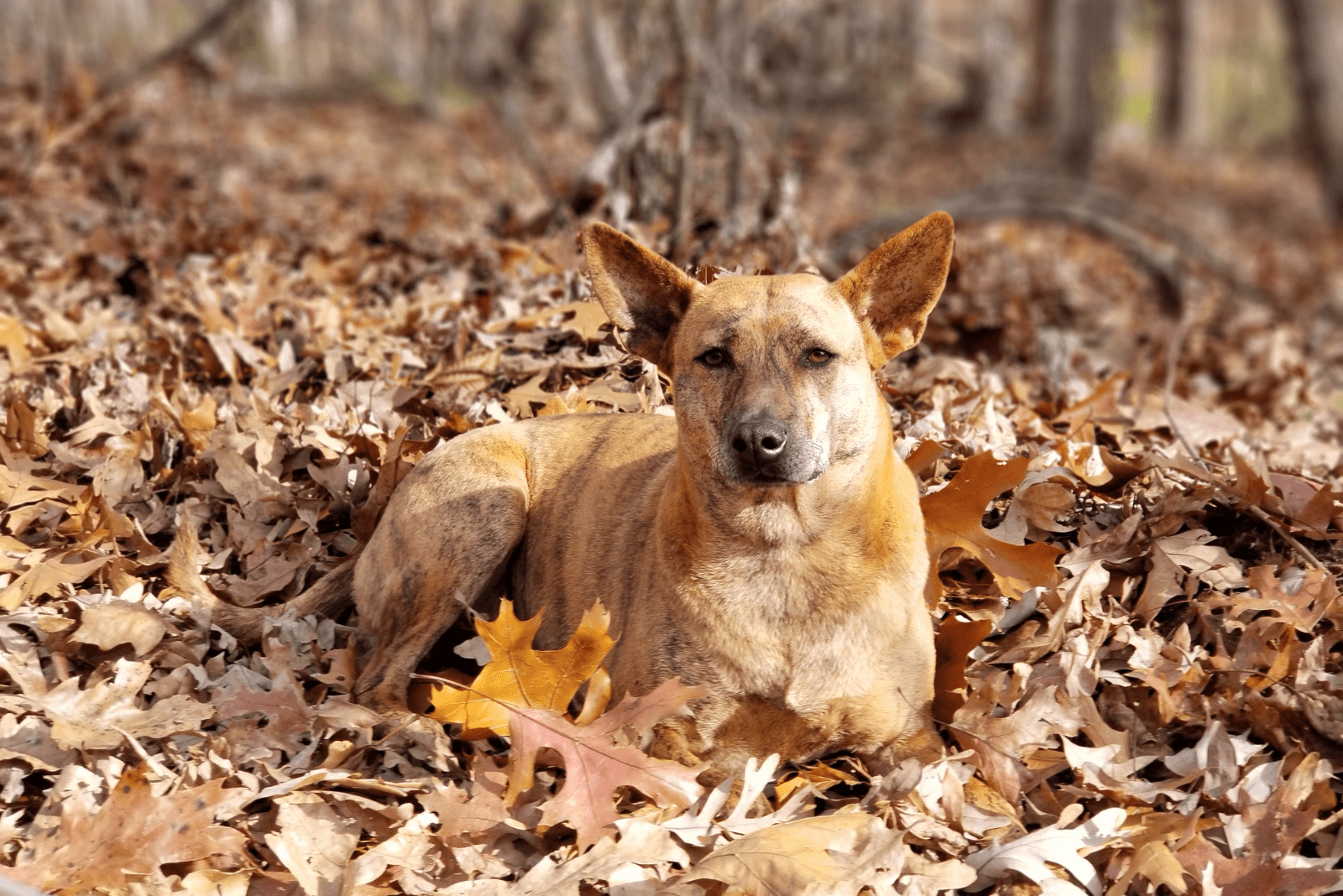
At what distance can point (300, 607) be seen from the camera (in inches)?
164

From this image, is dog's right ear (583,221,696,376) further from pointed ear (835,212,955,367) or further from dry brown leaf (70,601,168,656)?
dry brown leaf (70,601,168,656)

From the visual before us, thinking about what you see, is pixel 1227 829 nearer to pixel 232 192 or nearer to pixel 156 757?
pixel 156 757

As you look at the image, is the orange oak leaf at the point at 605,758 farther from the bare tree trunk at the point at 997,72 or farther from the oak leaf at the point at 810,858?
the bare tree trunk at the point at 997,72

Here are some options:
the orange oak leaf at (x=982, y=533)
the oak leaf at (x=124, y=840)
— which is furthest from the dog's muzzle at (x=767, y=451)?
the oak leaf at (x=124, y=840)

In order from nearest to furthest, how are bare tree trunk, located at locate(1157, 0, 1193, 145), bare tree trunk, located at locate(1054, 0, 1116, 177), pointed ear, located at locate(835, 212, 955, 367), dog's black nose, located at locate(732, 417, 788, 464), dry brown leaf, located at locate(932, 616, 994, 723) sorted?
dog's black nose, located at locate(732, 417, 788, 464) < pointed ear, located at locate(835, 212, 955, 367) < dry brown leaf, located at locate(932, 616, 994, 723) < bare tree trunk, located at locate(1054, 0, 1116, 177) < bare tree trunk, located at locate(1157, 0, 1193, 145)

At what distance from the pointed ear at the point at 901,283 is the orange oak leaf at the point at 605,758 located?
1.25 meters

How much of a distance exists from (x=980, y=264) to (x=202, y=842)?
7.78 metres

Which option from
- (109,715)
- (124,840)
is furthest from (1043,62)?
(124,840)

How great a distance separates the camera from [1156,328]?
861cm

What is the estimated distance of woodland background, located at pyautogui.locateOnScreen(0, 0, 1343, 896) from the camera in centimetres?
322

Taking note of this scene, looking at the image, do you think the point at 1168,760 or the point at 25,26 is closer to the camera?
the point at 1168,760

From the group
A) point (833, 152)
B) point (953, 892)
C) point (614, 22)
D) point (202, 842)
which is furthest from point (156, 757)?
point (833, 152)

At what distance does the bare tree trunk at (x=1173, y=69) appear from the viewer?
2603 centimetres

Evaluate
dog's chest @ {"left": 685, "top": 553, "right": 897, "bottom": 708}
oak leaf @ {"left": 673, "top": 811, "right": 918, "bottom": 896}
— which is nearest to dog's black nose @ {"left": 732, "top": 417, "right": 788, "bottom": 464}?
dog's chest @ {"left": 685, "top": 553, "right": 897, "bottom": 708}
